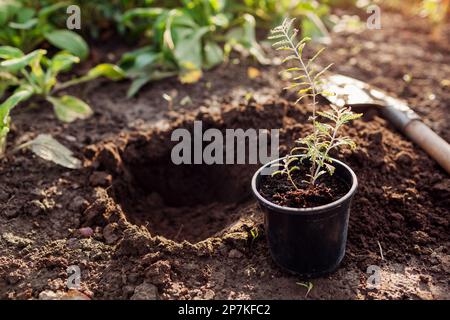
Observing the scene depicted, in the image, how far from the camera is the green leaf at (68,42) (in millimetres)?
4168

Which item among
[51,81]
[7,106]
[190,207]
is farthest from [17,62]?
[190,207]

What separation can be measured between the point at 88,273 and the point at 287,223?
0.96 m

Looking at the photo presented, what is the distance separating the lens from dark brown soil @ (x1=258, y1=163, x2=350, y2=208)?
2.40 metres

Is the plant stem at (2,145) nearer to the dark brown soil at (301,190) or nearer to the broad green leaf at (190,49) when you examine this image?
the broad green leaf at (190,49)

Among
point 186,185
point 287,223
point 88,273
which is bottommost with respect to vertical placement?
point 186,185

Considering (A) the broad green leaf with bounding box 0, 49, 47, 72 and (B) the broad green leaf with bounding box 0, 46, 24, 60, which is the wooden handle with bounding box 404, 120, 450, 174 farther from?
(B) the broad green leaf with bounding box 0, 46, 24, 60

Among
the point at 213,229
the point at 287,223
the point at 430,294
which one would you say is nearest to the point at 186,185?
the point at 213,229

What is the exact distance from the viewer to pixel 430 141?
3182mm

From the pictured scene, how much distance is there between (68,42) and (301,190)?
8.37 ft

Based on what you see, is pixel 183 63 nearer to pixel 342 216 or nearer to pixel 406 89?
pixel 406 89

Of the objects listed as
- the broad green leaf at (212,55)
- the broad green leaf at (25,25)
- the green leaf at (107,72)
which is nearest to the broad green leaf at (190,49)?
the broad green leaf at (212,55)

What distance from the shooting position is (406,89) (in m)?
4.10

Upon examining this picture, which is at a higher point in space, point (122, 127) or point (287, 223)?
point (287, 223)

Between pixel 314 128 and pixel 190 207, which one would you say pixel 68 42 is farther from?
pixel 314 128
